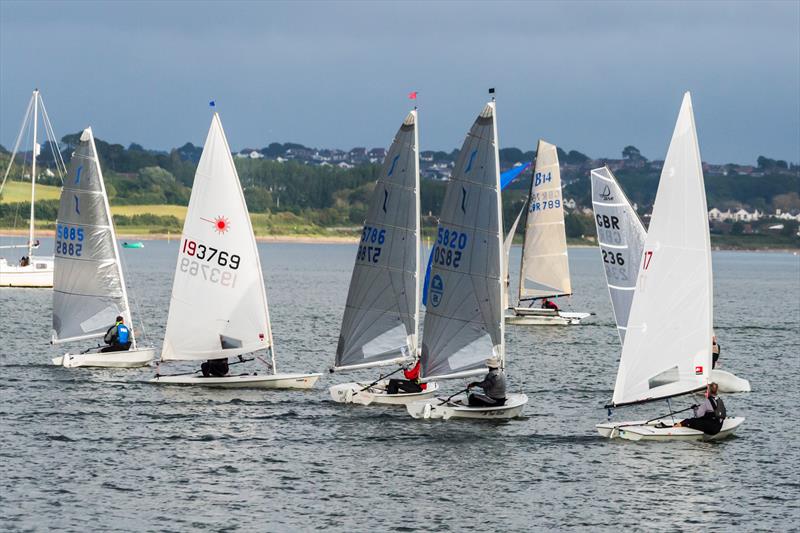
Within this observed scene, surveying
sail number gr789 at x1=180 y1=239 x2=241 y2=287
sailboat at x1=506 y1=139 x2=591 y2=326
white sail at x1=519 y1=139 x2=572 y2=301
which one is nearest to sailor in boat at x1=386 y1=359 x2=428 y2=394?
sail number gr789 at x1=180 y1=239 x2=241 y2=287

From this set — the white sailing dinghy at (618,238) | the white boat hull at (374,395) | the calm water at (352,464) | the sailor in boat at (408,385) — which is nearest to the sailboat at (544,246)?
the white sailing dinghy at (618,238)

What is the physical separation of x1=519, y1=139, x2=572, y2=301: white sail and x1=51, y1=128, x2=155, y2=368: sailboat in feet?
87.0

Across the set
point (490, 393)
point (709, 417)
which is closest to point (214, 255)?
point (490, 393)

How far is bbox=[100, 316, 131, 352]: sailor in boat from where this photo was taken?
4794cm

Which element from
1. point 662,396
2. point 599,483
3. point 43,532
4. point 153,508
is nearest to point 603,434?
point 662,396

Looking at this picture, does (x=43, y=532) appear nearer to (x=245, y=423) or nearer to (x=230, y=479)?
(x=230, y=479)

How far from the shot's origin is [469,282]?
37844 mm

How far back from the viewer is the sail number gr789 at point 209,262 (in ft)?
142

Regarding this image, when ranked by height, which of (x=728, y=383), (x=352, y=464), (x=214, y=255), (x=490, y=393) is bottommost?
(x=352, y=464)

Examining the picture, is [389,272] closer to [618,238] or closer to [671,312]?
[671,312]

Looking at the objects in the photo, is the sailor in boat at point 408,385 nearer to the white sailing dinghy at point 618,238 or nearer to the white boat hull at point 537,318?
the white sailing dinghy at point 618,238

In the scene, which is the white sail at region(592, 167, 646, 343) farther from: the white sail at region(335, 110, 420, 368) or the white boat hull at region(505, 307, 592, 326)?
the white boat hull at region(505, 307, 592, 326)

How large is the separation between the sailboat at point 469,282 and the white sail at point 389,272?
156 centimetres

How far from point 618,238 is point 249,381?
15.5 metres
